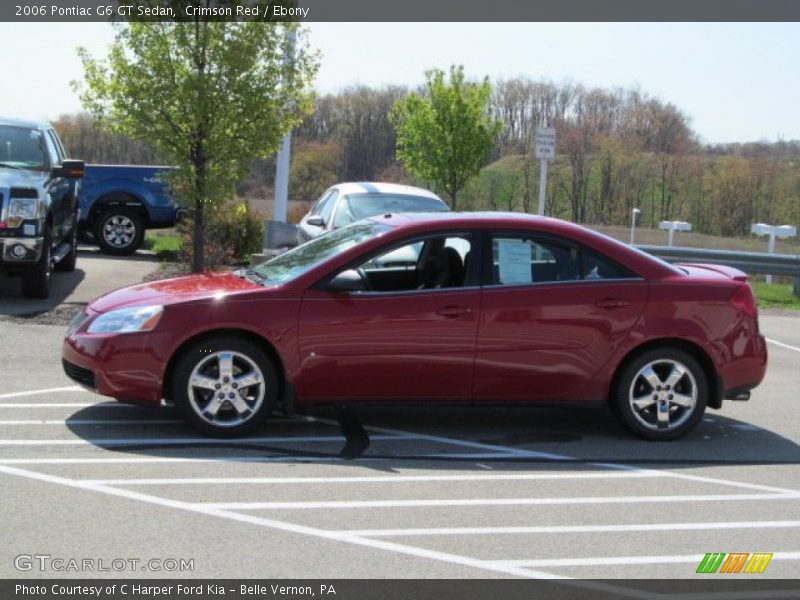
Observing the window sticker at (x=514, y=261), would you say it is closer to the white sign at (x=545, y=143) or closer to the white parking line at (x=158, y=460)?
the white parking line at (x=158, y=460)

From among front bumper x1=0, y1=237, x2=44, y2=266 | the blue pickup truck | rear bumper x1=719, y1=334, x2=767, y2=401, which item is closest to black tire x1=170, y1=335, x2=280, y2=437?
rear bumper x1=719, y1=334, x2=767, y2=401

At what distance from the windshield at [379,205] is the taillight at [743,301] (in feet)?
20.9

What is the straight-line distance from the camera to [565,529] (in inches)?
222

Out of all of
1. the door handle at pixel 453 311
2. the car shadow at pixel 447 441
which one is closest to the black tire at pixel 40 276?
the car shadow at pixel 447 441

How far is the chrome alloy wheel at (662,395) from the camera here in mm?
7598

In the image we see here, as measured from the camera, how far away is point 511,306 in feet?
24.3

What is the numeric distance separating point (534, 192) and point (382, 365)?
103 feet

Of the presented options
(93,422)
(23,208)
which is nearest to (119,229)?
(23,208)

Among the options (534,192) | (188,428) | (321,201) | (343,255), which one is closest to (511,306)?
(343,255)

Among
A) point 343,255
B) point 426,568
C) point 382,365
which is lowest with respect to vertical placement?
point 426,568

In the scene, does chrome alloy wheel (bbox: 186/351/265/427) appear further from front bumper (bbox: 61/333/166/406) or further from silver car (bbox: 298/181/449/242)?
silver car (bbox: 298/181/449/242)
